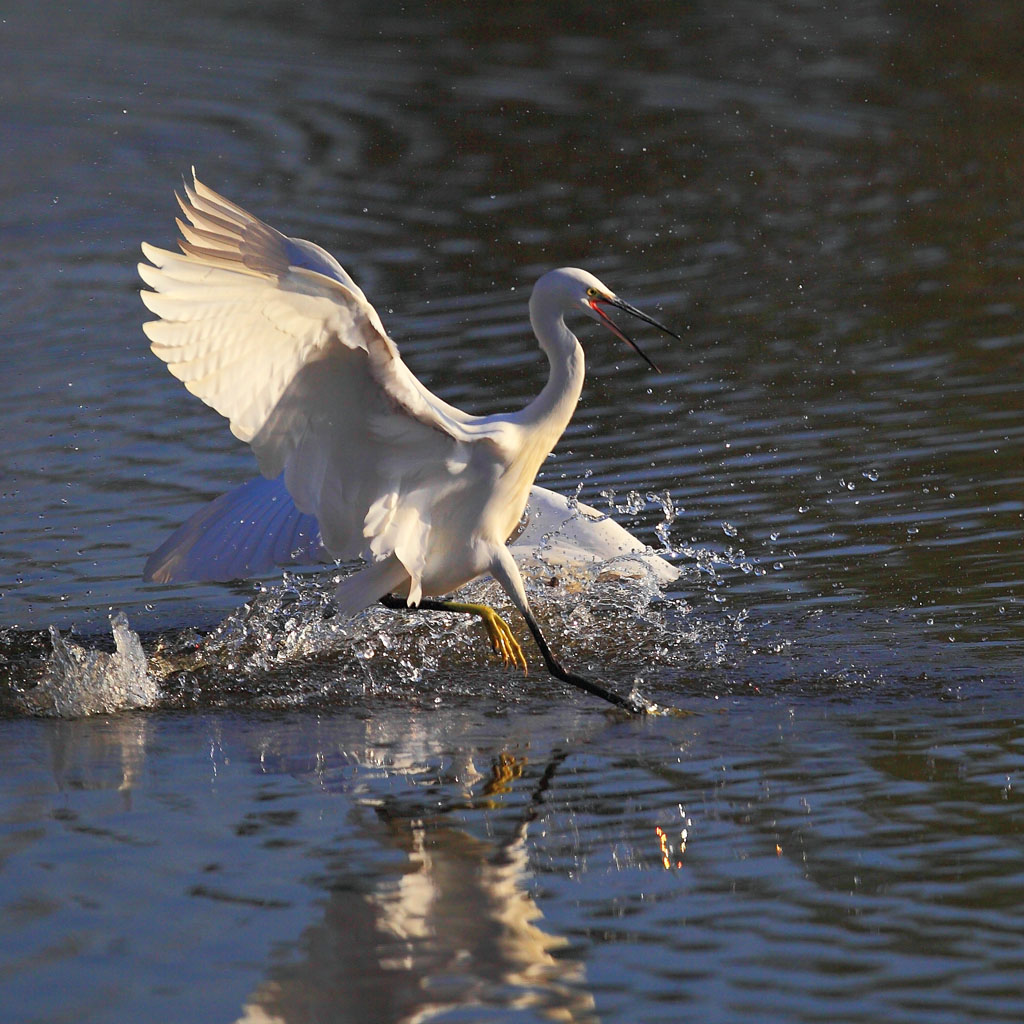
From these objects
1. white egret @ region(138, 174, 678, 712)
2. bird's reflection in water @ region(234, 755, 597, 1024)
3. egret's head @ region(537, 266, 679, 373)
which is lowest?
bird's reflection in water @ region(234, 755, 597, 1024)

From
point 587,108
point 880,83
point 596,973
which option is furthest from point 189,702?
point 880,83

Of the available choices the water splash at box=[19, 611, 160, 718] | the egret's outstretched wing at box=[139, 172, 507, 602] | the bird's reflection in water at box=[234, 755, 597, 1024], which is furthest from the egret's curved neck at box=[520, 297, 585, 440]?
the bird's reflection in water at box=[234, 755, 597, 1024]

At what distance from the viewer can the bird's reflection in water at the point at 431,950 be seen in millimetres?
5000

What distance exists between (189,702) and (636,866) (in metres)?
2.76

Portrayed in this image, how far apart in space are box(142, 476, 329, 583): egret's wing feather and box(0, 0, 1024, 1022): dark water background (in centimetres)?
36

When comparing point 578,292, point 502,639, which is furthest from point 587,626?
point 578,292

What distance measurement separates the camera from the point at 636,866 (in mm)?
5898

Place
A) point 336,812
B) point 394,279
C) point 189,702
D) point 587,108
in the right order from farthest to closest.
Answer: point 587,108
point 394,279
point 189,702
point 336,812

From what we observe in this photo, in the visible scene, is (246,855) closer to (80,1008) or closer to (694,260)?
(80,1008)

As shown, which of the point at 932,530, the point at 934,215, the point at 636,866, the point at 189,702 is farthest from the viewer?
the point at 934,215

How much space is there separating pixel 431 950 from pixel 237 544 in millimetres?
3557

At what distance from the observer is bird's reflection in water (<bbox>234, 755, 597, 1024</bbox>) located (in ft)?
16.4

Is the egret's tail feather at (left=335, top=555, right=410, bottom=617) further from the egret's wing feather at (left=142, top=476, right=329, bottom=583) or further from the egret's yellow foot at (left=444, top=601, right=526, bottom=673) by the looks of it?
the egret's wing feather at (left=142, top=476, right=329, bottom=583)

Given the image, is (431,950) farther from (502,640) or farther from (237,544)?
(237,544)
